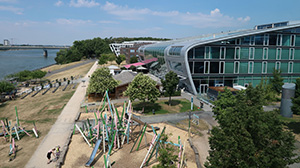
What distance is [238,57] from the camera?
116ft

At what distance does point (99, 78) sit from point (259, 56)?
87.2 ft

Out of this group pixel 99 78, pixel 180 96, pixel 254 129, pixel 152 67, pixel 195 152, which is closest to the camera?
pixel 254 129

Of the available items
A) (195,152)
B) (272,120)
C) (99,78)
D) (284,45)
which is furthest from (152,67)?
(272,120)

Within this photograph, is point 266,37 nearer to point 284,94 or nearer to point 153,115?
point 284,94

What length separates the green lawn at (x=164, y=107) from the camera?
26875 mm

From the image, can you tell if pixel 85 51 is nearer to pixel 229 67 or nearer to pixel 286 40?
pixel 229 67

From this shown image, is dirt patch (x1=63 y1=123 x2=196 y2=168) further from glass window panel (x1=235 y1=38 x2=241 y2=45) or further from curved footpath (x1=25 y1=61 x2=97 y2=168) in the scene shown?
glass window panel (x1=235 y1=38 x2=241 y2=45)

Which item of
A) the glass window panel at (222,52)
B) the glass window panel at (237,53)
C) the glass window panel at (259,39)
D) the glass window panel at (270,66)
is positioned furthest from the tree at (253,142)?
the glass window panel at (270,66)

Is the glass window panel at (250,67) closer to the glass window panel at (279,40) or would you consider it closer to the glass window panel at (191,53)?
the glass window panel at (279,40)

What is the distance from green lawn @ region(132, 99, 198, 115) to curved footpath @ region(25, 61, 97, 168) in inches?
323

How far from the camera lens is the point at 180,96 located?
34500mm

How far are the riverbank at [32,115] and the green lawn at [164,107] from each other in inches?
415

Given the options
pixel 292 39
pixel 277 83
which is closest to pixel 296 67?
pixel 292 39

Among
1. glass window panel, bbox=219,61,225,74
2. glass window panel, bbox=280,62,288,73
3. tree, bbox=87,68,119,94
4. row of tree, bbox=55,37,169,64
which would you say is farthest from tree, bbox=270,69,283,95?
row of tree, bbox=55,37,169,64
